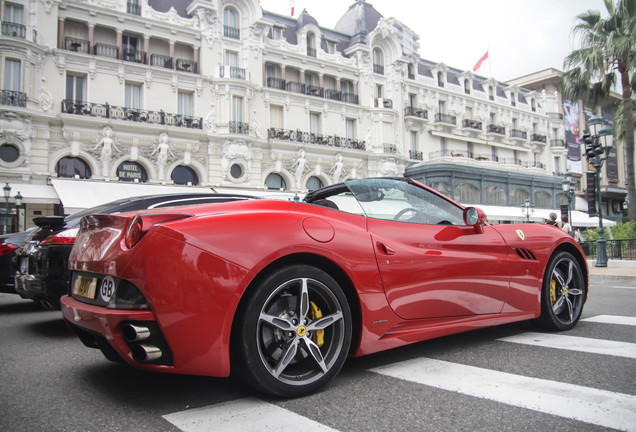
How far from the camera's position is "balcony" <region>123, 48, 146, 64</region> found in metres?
22.2

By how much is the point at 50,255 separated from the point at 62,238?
193 millimetres

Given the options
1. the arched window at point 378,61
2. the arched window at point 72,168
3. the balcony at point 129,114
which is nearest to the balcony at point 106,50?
the balcony at point 129,114

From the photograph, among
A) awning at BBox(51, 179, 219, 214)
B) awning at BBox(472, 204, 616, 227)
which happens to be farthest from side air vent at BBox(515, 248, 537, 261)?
awning at BBox(472, 204, 616, 227)

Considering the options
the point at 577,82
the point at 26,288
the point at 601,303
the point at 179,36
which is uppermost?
the point at 179,36

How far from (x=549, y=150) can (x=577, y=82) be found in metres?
25.2

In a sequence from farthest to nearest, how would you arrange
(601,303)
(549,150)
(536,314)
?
(549,150) → (601,303) → (536,314)

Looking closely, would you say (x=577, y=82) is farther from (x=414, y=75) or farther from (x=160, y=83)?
(x=160, y=83)

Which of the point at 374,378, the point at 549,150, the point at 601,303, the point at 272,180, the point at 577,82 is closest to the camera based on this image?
the point at 374,378

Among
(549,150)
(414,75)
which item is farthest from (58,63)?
(549,150)

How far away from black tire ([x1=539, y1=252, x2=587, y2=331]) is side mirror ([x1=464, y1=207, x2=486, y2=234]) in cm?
90

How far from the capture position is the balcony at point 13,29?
19.0 meters

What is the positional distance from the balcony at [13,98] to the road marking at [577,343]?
72.2ft

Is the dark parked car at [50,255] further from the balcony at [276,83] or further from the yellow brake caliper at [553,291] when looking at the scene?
the balcony at [276,83]

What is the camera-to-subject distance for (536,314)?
3559mm
